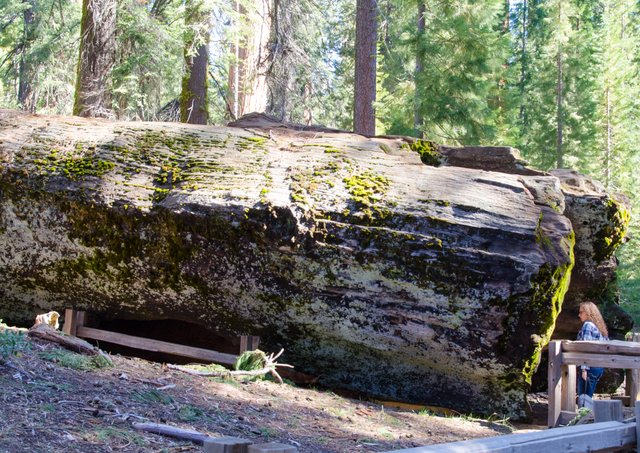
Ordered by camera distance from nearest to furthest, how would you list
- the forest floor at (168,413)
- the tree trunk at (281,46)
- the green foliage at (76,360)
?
the forest floor at (168,413), the green foliage at (76,360), the tree trunk at (281,46)

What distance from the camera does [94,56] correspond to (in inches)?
548

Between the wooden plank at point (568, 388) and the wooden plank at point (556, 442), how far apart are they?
4.05 meters

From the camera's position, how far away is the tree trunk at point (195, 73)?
47.8 feet

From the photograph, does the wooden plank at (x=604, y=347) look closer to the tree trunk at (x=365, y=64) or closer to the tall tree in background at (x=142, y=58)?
the tree trunk at (x=365, y=64)

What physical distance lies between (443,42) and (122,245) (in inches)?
510

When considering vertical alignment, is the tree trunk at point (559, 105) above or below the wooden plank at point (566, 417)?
above

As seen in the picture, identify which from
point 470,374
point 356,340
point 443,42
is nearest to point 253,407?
point 356,340

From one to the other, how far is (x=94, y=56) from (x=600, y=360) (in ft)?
37.7

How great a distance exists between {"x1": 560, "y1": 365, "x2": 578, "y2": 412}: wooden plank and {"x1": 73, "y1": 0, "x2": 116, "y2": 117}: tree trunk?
1054 cm

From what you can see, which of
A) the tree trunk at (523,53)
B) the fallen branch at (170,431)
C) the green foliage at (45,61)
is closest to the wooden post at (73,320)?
the fallen branch at (170,431)

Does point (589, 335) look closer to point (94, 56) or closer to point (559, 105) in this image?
point (94, 56)

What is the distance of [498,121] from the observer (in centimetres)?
2800

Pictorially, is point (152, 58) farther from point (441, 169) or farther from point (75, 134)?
point (441, 169)

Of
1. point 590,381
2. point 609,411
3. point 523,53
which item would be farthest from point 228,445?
point 523,53
